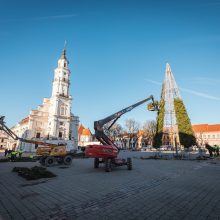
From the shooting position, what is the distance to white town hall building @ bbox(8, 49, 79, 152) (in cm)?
5444

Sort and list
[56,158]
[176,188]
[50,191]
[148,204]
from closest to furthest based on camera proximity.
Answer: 1. [148,204]
2. [50,191]
3. [176,188]
4. [56,158]

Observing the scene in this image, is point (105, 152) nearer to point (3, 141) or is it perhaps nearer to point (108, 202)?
point (108, 202)

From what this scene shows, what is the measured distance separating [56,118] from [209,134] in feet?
274

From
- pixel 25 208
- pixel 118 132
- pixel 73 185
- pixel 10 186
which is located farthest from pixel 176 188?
pixel 118 132

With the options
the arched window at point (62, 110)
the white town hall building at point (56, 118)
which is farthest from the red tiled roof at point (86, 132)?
the arched window at point (62, 110)

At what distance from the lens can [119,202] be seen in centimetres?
626

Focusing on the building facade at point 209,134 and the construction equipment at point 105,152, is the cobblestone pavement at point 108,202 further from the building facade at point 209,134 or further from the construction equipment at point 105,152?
the building facade at point 209,134

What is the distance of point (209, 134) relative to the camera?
9356 centimetres

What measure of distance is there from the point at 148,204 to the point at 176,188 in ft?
10.1

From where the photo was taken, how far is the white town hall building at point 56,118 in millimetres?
54438

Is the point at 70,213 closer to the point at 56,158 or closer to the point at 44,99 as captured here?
the point at 56,158

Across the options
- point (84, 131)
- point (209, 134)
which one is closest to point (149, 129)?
point (84, 131)

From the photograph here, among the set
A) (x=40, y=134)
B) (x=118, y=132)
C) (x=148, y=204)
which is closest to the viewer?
(x=148, y=204)

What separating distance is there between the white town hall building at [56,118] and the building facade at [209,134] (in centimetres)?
6977
